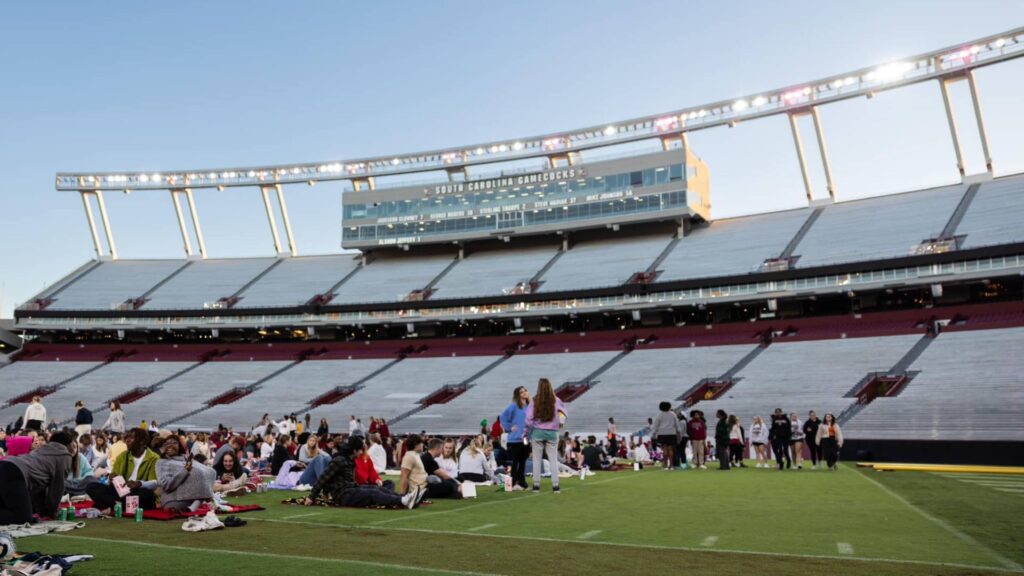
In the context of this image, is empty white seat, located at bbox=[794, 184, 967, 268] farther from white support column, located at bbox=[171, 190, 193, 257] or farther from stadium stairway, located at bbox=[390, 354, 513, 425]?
white support column, located at bbox=[171, 190, 193, 257]

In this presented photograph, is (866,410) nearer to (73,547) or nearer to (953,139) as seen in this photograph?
(953,139)

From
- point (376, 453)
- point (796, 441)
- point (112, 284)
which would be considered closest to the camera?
point (376, 453)

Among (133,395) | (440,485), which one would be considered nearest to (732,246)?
(133,395)

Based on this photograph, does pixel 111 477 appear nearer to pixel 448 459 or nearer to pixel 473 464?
pixel 448 459

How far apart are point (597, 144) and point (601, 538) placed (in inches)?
1991

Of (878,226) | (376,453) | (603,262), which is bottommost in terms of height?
(376,453)

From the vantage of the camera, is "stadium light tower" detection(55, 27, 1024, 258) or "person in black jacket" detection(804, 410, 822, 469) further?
"stadium light tower" detection(55, 27, 1024, 258)

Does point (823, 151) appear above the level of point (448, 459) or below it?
above

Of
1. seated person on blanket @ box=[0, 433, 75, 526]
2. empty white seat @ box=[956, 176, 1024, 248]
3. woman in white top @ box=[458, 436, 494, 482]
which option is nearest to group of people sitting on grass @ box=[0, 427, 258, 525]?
seated person on blanket @ box=[0, 433, 75, 526]

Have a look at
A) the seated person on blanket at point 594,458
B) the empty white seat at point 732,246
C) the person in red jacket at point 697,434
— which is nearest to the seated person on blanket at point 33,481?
the seated person on blanket at point 594,458

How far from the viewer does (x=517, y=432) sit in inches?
561

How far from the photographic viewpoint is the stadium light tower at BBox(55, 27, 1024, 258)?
153 feet

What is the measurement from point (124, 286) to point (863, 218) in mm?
56920

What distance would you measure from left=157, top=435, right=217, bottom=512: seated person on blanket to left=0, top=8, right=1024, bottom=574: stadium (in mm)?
721
